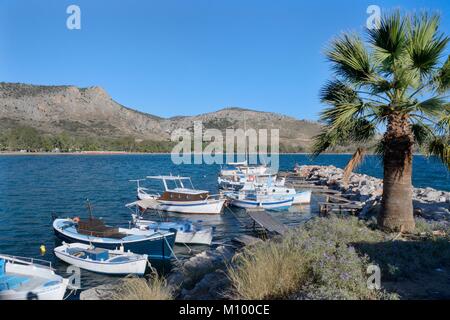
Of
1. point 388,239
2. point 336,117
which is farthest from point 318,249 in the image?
point 336,117

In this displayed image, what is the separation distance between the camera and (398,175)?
1150 cm

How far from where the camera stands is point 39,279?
12406 mm

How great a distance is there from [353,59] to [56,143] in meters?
170

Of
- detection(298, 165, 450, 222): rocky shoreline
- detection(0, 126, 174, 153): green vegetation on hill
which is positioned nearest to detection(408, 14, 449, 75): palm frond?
detection(298, 165, 450, 222): rocky shoreline

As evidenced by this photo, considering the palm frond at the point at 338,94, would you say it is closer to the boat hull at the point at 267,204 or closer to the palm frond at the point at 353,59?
the palm frond at the point at 353,59

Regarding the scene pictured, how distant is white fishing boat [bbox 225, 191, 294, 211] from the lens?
3300 cm

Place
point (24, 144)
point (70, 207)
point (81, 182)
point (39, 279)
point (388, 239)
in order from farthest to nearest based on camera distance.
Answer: point (24, 144), point (81, 182), point (70, 207), point (39, 279), point (388, 239)

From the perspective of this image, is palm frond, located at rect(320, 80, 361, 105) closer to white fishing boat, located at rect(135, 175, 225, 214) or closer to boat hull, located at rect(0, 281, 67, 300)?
boat hull, located at rect(0, 281, 67, 300)

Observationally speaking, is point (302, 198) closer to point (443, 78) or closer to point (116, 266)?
point (116, 266)

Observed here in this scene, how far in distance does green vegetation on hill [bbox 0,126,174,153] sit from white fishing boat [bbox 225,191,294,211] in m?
146

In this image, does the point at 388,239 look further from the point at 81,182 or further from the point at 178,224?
the point at 81,182
